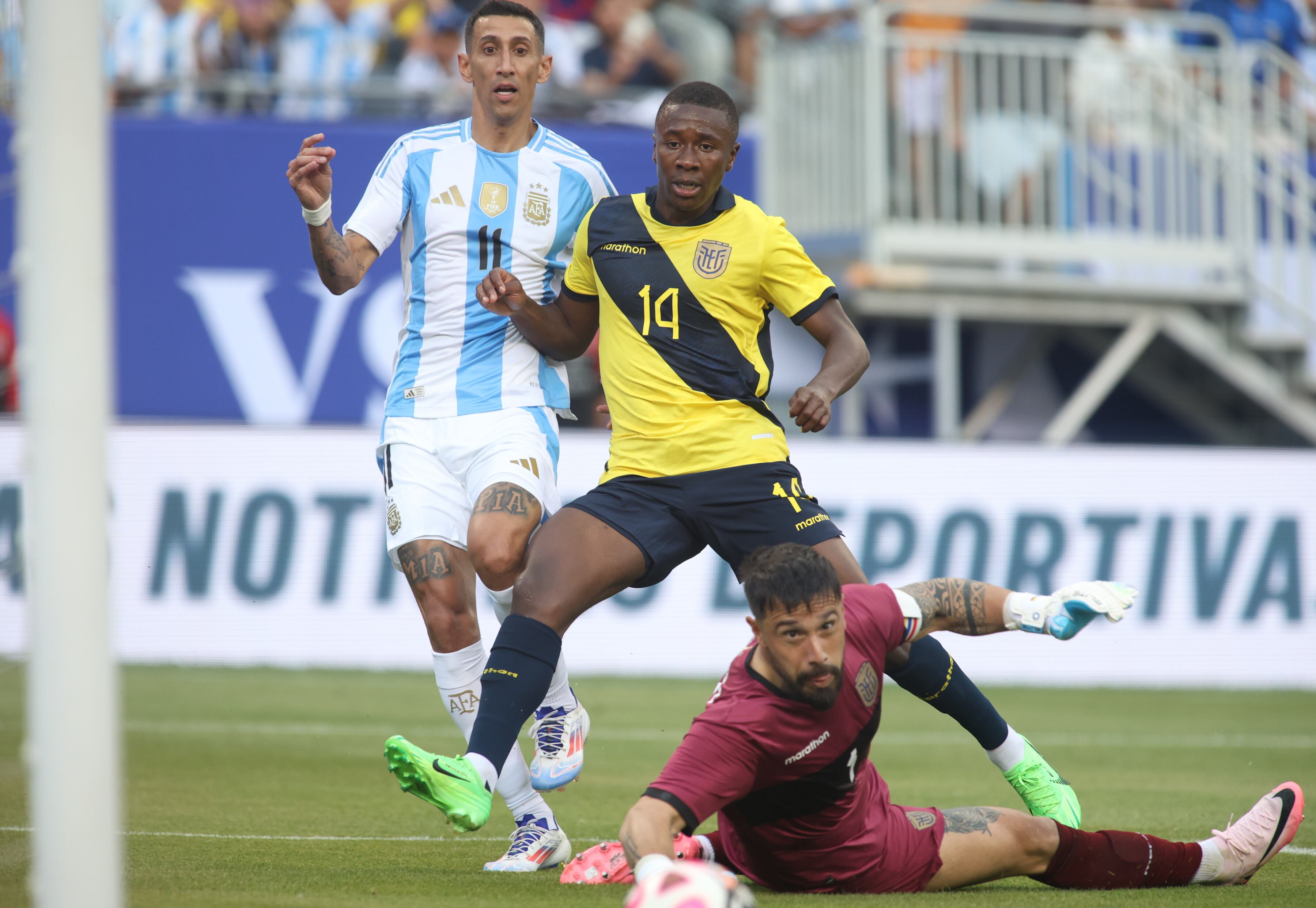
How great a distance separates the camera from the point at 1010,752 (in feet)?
17.0

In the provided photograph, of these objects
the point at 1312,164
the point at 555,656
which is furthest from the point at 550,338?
the point at 1312,164

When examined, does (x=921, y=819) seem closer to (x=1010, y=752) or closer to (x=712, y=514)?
(x=1010, y=752)

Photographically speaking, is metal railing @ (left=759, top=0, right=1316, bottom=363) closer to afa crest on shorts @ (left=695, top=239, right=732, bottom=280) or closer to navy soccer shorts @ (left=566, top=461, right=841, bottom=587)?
afa crest on shorts @ (left=695, top=239, right=732, bottom=280)

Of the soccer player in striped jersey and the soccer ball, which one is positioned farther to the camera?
the soccer player in striped jersey

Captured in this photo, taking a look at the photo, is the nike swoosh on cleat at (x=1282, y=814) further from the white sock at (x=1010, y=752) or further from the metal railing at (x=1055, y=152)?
Result: the metal railing at (x=1055, y=152)

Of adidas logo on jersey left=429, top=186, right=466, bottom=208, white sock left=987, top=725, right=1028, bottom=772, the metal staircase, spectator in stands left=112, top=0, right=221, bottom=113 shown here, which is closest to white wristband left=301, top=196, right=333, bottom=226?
adidas logo on jersey left=429, top=186, right=466, bottom=208

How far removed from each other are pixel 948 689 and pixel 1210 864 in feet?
3.00

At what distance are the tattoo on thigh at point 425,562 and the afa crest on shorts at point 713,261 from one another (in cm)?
122

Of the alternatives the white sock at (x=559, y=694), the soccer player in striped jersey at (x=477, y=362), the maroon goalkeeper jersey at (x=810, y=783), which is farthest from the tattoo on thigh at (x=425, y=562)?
the maroon goalkeeper jersey at (x=810, y=783)

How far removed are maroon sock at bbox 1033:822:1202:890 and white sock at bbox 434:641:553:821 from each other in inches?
63.8

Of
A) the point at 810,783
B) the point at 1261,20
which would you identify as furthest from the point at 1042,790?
the point at 1261,20

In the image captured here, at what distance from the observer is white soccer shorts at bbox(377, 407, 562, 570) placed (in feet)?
17.4

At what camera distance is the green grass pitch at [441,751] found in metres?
4.61

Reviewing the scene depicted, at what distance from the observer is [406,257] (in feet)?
18.7
